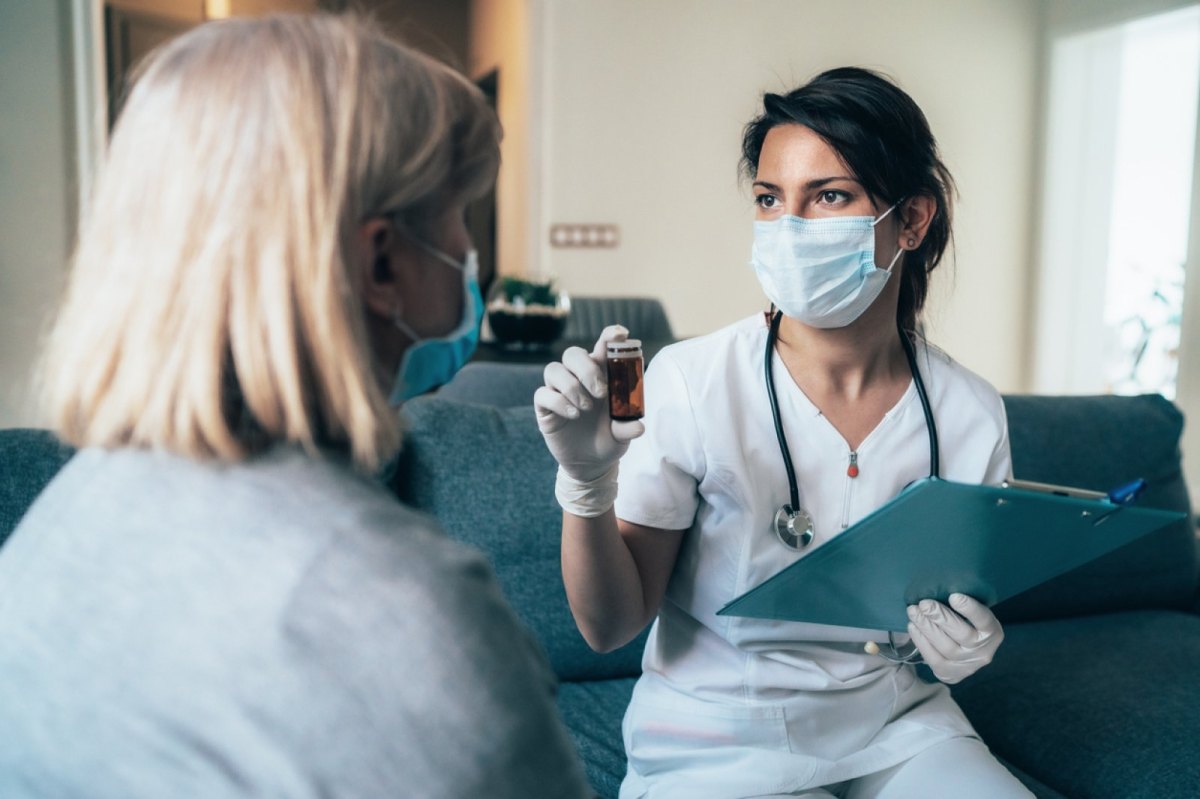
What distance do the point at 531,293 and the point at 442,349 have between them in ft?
8.01

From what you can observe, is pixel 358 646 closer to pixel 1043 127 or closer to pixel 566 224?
pixel 566 224

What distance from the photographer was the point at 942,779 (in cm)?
117

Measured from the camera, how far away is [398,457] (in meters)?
1.67

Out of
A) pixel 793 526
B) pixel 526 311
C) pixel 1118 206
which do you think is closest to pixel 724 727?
pixel 793 526

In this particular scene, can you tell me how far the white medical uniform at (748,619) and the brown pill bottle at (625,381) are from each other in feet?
0.52

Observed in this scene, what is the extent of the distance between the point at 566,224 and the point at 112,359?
14.2 ft

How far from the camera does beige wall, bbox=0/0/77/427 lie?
320 centimetres

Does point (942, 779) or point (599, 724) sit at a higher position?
point (942, 779)

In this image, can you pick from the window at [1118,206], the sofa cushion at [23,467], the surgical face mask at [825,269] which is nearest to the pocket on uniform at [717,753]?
the surgical face mask at [825,269]

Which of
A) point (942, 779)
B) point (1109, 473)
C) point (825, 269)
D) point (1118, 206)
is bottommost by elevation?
point (942, 779)

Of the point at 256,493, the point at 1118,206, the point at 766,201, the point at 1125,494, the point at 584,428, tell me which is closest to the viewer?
the point at 256,493

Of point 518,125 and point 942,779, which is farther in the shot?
point 518,125

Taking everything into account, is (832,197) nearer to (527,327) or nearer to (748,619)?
(748,619)

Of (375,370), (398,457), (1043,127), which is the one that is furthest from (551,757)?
(1043,127)
